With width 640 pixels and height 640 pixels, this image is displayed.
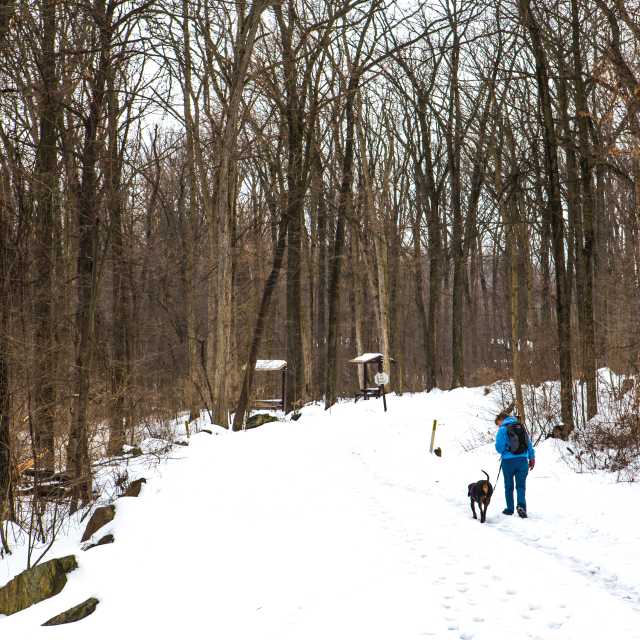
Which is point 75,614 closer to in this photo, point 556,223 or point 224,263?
point 224,263

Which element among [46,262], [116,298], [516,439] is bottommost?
[516,439]

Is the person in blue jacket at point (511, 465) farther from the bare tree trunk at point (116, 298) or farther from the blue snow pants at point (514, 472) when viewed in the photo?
the bare tree trunk at point (116, 298)

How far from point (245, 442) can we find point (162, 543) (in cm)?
817

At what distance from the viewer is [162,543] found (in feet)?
25.0

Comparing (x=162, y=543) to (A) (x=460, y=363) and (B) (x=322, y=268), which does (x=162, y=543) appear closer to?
(A) (x=460, y=363)

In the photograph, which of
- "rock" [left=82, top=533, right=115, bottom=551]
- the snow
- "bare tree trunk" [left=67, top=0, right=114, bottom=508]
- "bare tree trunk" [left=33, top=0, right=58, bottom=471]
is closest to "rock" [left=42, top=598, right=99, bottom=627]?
the snow

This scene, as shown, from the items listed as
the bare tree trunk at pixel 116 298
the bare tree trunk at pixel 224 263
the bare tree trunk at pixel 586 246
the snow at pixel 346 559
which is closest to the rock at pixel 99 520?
the snow at pixel 346 559

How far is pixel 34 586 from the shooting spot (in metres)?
6.67

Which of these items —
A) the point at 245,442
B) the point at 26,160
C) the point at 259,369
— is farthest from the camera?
the point at 259,369

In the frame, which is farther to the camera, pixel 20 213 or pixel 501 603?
→ pixel 20 213

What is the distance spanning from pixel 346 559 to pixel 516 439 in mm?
4073

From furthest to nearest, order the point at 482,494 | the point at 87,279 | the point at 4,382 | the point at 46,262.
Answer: the point at 87,279 → the point at 46,262 → the point at 482,494 → the point at 4,382

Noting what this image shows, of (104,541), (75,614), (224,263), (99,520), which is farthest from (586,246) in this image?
(75,614)

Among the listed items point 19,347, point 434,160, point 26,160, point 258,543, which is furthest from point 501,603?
point 434,160
